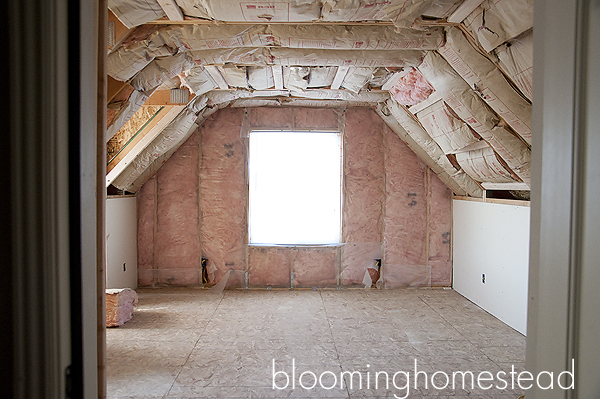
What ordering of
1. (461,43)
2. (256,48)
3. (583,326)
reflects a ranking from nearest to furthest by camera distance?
(583,326)
(461,43)
(256,48)

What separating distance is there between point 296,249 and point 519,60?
365 centimetres

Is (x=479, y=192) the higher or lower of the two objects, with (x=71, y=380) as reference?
higher

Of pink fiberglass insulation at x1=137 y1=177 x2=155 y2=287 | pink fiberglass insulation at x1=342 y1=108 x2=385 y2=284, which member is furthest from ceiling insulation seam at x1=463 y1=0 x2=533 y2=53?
pink fiberglass insulation at x1=137 y1=177 x2=155 y2=287

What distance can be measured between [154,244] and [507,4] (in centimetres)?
493

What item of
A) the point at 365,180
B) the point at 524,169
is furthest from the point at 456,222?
the point at 524,169

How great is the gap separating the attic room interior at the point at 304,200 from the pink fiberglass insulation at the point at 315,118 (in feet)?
0.10

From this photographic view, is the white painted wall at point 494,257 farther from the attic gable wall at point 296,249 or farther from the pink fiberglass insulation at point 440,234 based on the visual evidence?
the attic gable wall at point 296,249

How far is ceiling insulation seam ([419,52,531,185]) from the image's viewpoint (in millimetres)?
2812

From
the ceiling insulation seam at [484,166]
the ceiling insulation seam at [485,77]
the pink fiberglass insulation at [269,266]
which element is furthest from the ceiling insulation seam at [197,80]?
the ceiling insulation seam at [484,166]

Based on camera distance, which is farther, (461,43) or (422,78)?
(422,78)

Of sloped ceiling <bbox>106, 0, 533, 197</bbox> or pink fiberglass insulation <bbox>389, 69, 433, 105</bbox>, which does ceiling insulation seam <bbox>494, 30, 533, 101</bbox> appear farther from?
pink fiberglass insulation <bbox>389, 69, 433, 105</bbox>

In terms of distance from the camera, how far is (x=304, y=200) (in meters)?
5.02

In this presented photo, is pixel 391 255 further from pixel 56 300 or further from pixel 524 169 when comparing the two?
pixel 56 300

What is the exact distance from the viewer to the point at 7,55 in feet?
1.82
